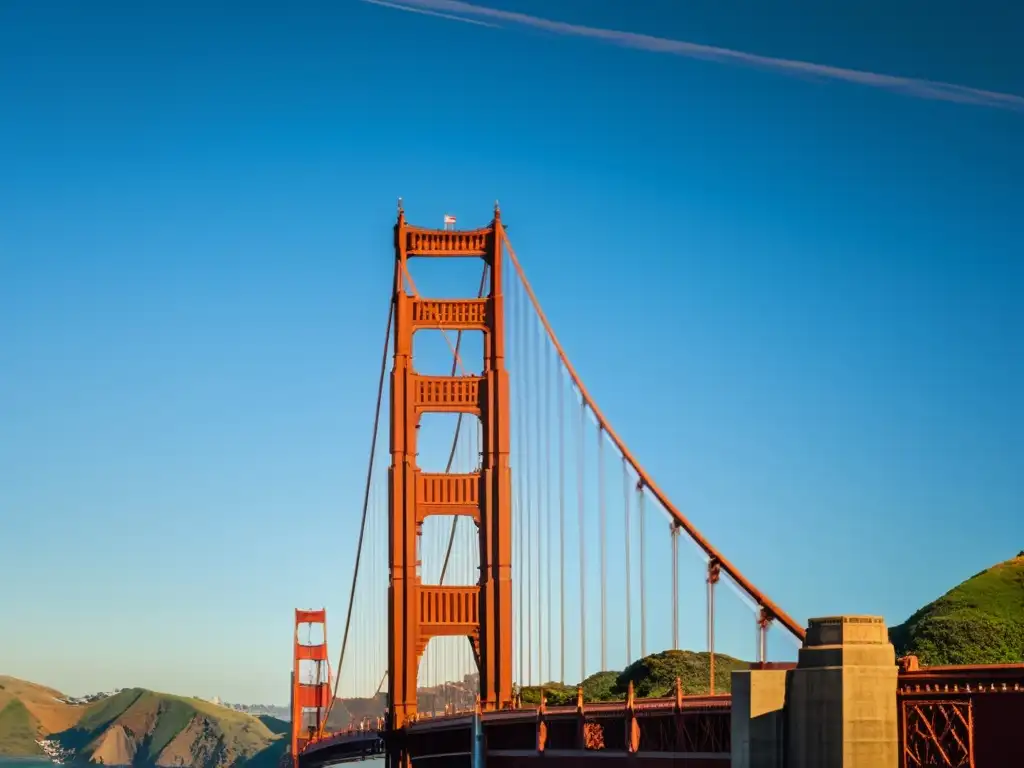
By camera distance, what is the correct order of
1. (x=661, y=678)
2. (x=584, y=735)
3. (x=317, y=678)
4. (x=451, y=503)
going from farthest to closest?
(x=317, y=678) → (x=661, y=678) → (x=451, y=503) → (x=584, y=735)

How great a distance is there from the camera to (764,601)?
5316 cm

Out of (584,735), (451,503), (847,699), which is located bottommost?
(584,735)

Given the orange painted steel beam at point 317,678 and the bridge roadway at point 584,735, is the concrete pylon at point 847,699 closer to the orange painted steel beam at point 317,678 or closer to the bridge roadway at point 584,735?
the bridge roadway at point 584,735

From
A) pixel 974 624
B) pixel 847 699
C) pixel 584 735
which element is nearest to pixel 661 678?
pixel 974 624

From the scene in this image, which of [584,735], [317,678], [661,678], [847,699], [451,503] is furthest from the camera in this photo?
[317,678]

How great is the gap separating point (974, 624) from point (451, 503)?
872 inches

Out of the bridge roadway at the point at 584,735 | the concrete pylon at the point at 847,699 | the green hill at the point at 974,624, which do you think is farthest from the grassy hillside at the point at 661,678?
the concrete pylon at the point at 847,699

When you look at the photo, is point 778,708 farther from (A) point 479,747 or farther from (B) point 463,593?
(B) point 463,593

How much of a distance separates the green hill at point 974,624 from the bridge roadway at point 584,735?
1878 centimetres

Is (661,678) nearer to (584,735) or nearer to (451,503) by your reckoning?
(451,503)

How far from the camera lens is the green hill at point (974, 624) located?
79.8m

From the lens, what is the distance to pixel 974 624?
268ft

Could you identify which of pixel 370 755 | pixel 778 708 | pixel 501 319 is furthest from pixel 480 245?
pixel 778 708

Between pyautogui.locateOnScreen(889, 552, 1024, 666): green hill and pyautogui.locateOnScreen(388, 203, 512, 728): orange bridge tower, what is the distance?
17.2 meters
